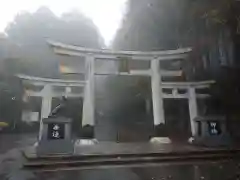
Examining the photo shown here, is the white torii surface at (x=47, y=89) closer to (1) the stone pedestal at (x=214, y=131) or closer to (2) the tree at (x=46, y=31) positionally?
(2) the tree at (x=46, y=31)

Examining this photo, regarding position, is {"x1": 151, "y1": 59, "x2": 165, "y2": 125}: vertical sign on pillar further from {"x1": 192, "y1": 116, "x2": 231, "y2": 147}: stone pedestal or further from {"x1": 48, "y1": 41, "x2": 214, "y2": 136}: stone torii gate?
{"x1": 192, "y1": 116, "x2": 231, "y2": 147}: stone pedestal

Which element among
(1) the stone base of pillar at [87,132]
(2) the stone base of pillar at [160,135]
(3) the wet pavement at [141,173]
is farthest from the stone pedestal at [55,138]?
(2) the stone base of pillar at [160,135]

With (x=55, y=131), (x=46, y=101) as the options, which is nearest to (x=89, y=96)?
(x=46, y=101)

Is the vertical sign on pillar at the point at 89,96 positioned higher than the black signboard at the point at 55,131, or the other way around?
the vertical sign on pillar at the point at 89,96

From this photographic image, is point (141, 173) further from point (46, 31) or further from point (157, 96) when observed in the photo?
point (46, 31)

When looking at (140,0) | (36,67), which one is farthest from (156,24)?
(36,67)

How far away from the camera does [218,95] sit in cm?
944

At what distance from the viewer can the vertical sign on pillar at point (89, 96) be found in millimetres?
7355

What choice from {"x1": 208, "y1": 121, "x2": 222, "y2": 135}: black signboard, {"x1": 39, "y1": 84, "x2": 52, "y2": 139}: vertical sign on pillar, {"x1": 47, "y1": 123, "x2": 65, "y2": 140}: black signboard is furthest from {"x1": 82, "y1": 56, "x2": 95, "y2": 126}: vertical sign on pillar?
{"x1": 208, "y1": 121, "x2": 222, "y2": 135}: black signboard

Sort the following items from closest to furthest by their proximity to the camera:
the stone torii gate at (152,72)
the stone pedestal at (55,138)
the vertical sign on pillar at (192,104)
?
the stone pedestal at (55,138) → the stone torii gate at (152,72) → the vertical sign on pillar at (192,104)

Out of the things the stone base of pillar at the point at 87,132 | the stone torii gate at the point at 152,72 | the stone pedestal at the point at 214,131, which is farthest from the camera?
the stone torii gate at the point at 152,72

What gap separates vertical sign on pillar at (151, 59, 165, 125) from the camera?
25.9 feet

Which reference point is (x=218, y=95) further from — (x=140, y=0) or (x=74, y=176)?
(x=74, y=176)

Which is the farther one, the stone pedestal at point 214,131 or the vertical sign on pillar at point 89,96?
the vertical sign on pillar at point 89,96
